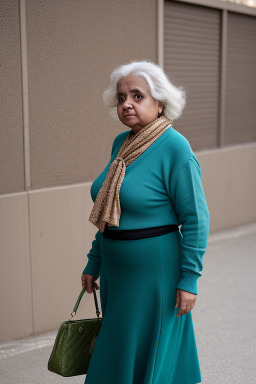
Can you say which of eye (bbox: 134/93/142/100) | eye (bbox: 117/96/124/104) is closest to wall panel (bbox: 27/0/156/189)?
eye (bbox: 117/96/124/104)

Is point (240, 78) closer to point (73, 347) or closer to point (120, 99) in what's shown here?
point (120, 99)

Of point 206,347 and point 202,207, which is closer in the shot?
point 202,207

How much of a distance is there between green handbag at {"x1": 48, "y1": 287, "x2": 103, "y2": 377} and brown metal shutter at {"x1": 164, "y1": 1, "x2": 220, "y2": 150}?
13.4 feet

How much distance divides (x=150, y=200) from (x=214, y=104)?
510 cm

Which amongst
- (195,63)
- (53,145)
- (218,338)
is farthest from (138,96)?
(195,63)

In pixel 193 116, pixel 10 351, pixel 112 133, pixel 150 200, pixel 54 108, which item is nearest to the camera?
pixel 150 200

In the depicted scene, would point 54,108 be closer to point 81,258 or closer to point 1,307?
point 81,258

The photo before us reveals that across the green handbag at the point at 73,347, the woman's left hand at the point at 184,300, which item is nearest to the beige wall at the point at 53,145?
the green handbag at the point at 73,347

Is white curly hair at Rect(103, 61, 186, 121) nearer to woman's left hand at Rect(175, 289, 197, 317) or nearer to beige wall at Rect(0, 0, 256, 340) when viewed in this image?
woman's left hand at Rect(175, 289, 197, 317)

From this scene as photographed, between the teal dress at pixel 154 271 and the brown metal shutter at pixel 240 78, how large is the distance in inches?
205

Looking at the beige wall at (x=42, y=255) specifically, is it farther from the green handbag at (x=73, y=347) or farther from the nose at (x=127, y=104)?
the nose at (x=127, y=104)

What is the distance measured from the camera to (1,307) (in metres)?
4.41

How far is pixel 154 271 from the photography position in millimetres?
2820

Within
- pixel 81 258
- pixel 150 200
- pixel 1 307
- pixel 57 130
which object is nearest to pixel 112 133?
pixel 57 130
